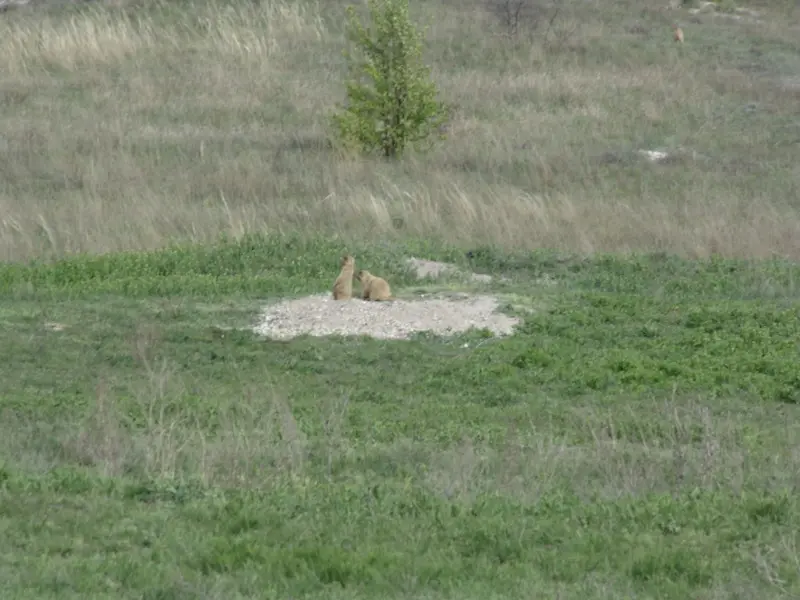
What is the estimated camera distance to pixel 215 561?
17.8 feet

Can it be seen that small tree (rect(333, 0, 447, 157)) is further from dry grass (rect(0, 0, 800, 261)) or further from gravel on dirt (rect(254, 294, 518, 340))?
gravel on dirt (rect(254, 294, 518, 340))

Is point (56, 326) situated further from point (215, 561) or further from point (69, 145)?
point (69, 145)

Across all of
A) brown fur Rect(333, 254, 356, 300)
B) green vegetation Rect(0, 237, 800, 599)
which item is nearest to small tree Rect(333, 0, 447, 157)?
green vegetation Rect(0, 237, 800, 599)

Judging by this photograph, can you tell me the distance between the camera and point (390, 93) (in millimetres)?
20391

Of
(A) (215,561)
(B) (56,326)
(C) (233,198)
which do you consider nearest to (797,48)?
(C) (233,198)

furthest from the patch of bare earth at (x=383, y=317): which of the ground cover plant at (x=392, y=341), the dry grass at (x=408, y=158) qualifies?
the dry grass at (x=408, y=158)

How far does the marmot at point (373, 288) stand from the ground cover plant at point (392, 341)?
24.6 inches

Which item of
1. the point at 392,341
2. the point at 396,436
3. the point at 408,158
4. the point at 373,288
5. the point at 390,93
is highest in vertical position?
the point at 396,436

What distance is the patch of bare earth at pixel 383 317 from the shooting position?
11.7 metres

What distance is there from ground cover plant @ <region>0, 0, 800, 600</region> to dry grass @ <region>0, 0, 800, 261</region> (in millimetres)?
90

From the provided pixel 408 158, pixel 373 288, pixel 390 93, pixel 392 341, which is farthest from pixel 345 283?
pixel 390 93

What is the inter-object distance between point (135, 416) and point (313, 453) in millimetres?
1829

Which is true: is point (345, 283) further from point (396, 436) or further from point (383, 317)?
point (396, 436)

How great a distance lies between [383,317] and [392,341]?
59 cm
